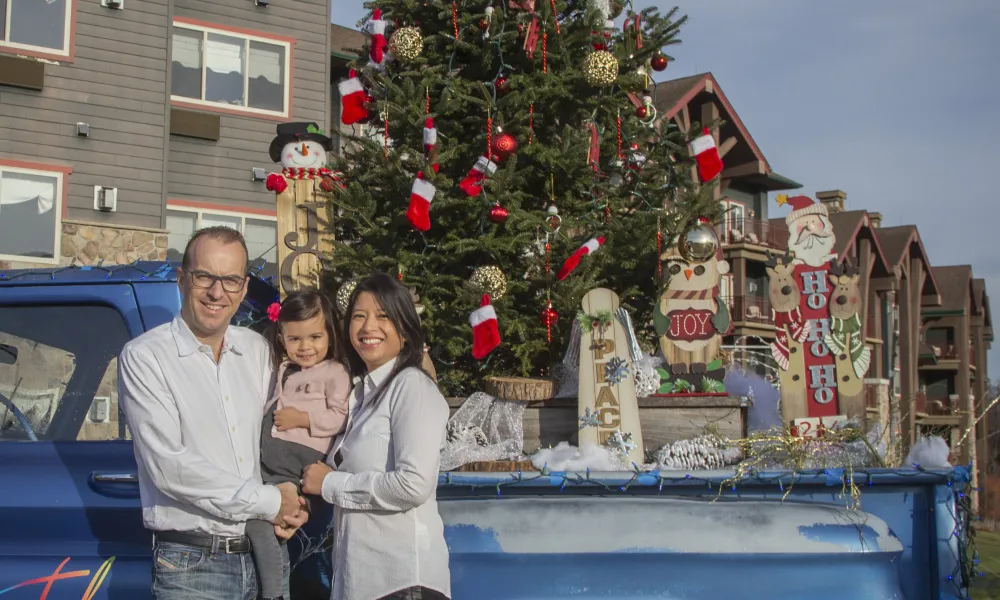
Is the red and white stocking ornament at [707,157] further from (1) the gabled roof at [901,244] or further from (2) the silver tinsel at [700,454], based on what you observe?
(1) the gabled roof at [901,244]

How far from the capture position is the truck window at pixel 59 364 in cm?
294

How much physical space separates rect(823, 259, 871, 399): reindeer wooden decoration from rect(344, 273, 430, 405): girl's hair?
2.31m

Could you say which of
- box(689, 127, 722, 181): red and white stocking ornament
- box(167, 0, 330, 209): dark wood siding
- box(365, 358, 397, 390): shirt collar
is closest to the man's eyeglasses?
box(365, 358, 397, 390): shirt collar

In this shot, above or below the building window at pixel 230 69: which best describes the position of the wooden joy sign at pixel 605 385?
below

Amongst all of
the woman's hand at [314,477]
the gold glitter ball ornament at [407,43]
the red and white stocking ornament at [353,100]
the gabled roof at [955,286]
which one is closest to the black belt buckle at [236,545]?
the woman's hand at [314,477]

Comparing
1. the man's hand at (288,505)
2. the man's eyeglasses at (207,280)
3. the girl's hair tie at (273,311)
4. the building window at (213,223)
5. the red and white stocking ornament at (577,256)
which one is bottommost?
the man's hand at (288,505)

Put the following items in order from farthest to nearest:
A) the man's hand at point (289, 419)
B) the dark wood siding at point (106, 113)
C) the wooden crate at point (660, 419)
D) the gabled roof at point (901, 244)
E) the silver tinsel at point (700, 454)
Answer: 1. the gabled roof at point (901, 244)
2. the dark wood siding at point (106, 113)
3. the wooden crate at point (660, 419)
4. the silver tinsel at point (700, 454)
5. the man's hand at point (289, 419)

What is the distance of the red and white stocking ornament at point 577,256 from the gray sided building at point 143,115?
30.5 feet

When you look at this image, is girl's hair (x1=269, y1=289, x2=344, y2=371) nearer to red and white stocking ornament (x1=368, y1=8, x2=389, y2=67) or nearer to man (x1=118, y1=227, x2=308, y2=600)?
man (x1=118, y1=227, x2=308, y2=600)

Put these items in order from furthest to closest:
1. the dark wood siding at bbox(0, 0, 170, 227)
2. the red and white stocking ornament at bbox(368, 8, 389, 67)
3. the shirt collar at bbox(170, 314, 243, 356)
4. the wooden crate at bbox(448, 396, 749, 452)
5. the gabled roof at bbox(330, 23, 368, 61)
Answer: the gabled roof at bbox(330, 23, 368, 61) < the dark wood siding at bbox(0, 0, 170, 227) < the red and white stocking ornament at bbox(368, 8, 389, 67) < the wooden crate at bbox(448, 396, 749, 452) < the shirt collar at bbox(170, 314, 243, 356)

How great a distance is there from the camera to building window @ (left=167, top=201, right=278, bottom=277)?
13.8 meters

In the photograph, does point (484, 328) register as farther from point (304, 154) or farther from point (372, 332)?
point (372, 332)

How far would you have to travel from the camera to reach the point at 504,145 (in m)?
4.92

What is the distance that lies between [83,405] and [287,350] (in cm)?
68
